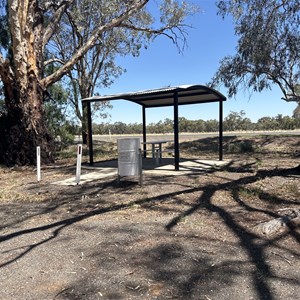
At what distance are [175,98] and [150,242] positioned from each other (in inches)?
262

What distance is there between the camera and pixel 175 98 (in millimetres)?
10570

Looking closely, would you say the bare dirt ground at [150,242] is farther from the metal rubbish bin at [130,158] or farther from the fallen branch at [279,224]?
the metal rubbish bin at [130,158]

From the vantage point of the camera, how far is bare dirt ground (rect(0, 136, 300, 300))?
132 inches

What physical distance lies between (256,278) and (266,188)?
435cm

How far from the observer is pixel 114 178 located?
9.49 meters

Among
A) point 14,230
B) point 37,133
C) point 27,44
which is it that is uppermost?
point 27,44

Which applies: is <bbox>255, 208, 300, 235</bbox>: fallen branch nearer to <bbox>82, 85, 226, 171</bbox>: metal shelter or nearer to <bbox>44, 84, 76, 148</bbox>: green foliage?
<bbox>82, 85, 226, 171</bbox>: metal shelter

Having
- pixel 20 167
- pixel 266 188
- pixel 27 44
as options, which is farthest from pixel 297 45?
pixel 20 167

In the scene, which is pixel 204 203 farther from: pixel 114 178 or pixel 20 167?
pixel 20 167

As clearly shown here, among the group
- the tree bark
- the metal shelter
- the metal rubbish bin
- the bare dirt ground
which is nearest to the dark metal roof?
the metal shelter

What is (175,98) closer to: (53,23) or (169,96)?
(169,96)

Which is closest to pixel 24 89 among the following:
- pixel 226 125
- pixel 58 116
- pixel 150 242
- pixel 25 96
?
pixel 25 96

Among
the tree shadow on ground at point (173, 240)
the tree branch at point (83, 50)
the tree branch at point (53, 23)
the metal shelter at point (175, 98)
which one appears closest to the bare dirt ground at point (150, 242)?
the tree shadow on ground at point (173, 240)

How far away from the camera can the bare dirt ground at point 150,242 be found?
3365mm
